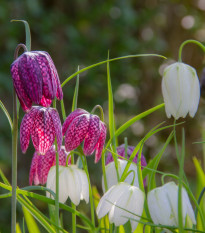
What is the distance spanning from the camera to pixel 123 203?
79 cm

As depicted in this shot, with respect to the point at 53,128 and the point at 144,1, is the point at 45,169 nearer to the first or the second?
the point at 53,128

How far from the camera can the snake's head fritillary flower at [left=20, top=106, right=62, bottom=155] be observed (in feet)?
2.65

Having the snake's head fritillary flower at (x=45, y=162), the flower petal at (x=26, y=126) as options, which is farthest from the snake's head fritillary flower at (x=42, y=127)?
Result: the snake's head fritillary flower at (x=45, y=162)

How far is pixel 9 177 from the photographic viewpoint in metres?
3.02

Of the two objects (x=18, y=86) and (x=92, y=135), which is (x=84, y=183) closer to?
(x=92, y=135)

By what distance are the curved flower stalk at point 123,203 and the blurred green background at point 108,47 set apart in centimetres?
191

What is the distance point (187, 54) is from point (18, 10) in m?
1.31

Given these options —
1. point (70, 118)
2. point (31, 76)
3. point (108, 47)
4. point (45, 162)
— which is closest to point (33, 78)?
point (31, 76)

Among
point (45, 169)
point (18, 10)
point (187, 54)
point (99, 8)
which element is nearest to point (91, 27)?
point (99, 8)

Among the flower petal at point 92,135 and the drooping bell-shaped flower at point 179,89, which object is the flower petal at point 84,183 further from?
the drooping bell-shaped flower at point 179,89

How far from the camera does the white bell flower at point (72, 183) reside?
0.87 m

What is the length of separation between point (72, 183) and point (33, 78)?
200mm

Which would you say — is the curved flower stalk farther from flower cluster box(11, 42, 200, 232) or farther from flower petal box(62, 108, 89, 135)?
flower petal box(62, 108, 89, 135)

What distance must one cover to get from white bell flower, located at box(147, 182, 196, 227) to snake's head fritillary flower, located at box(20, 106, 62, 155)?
0.55ft
